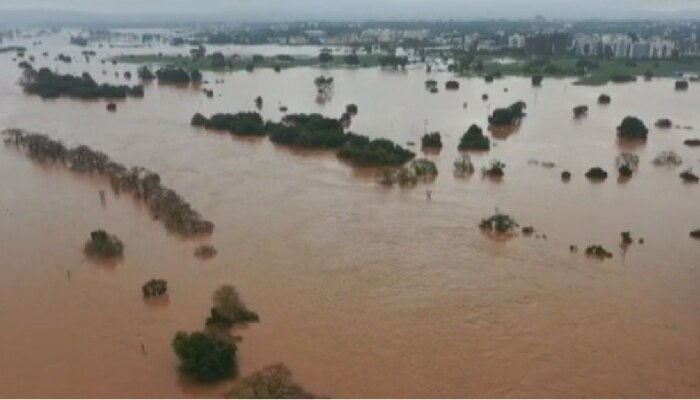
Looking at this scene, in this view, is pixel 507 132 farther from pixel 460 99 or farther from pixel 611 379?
pixel 611 379

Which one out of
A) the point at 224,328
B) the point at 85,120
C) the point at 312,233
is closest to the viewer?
the point at 224,328

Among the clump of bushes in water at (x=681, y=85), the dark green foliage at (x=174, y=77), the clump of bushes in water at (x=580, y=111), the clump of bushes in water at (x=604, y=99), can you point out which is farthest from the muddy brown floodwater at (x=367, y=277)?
the dark green foliage at (x=174, y=77)

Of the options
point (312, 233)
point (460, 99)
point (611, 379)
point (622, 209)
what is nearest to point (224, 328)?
point (312, 233)

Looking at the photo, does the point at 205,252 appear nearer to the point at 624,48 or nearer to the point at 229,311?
the point at 229,311

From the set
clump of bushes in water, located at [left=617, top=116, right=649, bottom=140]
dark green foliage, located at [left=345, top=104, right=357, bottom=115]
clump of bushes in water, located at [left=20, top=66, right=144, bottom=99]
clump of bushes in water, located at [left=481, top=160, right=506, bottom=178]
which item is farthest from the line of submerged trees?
clump of bushes in water, located at [left=20, top=66, right=144, bottom=99]

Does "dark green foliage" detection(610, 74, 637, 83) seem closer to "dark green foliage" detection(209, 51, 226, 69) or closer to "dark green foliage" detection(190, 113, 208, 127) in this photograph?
"dark green foliage" detection(190, 113, 208, 127)

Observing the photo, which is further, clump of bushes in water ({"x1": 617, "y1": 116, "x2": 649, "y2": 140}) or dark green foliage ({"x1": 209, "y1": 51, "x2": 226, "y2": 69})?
dark green foliage ({"x1": 209, "y1": 51, "x2": 226, "y2": 69})
